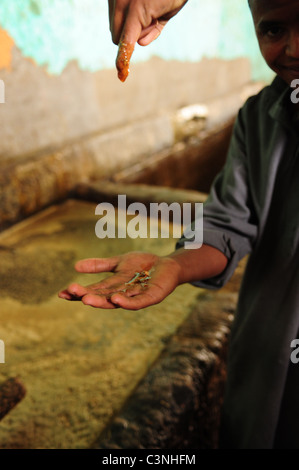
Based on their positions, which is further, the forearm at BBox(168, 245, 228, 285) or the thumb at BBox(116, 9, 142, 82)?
the forearm at BBox(168, 245, 228, 285)

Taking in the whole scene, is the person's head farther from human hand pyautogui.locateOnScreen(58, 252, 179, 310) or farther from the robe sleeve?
human hand pyautogui.locateOnScreen(58, 252, 179, 310)

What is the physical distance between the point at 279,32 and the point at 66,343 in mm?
1457

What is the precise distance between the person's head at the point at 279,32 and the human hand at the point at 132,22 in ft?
0.67

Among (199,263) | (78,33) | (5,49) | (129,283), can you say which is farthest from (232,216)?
(78,33)

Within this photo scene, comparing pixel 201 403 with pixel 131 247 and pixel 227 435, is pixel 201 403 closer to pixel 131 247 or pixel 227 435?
pixel 227 435

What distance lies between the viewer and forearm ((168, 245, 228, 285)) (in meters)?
0.97

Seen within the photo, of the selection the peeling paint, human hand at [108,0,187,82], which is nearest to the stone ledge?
human hand at [108,0,187,82]

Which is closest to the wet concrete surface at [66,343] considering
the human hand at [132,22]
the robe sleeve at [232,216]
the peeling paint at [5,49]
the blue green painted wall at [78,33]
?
the robe sleeve at [232,216]

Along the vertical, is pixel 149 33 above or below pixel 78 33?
below

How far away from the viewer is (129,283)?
2.83ft

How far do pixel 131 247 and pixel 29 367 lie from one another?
3.83 feet

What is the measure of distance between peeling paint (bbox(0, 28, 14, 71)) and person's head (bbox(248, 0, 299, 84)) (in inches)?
94.5

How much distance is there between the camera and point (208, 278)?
1096 mm

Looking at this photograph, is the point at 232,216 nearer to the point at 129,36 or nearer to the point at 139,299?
the point at 139,299
